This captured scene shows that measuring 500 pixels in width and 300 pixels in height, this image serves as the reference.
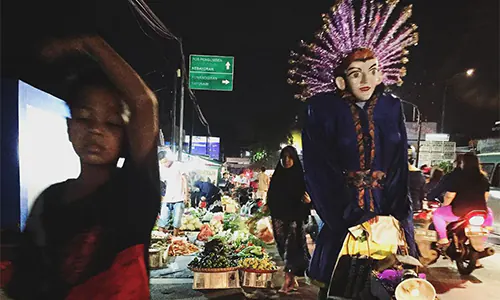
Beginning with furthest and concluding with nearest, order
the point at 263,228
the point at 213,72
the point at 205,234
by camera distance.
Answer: the point at 213,72 → the point at 205,234 → the point at 263,228

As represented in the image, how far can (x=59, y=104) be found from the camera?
1464 millimetres

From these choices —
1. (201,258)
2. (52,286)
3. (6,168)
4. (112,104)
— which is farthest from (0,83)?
(201,258)

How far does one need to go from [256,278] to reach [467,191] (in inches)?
148

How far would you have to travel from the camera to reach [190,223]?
10.3m

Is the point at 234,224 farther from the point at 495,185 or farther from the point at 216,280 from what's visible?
the point at 495,185

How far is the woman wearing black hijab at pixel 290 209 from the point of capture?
569cm

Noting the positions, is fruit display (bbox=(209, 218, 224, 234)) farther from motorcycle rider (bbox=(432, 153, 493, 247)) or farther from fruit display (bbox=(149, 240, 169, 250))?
motorcycle rider (bbox=(432, 153, 493, 247))

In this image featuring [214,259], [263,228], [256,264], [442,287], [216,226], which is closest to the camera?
[256,264]

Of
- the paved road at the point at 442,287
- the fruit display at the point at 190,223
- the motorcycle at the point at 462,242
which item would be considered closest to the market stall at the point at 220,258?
the paved road at the point at 442,287

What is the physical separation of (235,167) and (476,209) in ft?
148

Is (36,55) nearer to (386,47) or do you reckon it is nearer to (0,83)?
(0,83)

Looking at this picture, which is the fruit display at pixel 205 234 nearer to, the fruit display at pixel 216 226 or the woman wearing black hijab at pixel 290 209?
the fruit display at pixel 216 226

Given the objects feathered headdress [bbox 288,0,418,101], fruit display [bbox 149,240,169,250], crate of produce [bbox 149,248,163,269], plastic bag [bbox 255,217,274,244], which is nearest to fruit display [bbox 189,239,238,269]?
crate of produce [bbox 149,248,163,269]

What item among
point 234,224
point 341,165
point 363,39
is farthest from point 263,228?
point 363,39
